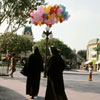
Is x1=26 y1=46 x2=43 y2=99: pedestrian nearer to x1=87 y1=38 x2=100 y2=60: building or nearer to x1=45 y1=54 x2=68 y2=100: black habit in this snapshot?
x1=45 y1=54 x2=68 y2=100: black habit

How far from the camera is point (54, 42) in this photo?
271 feet

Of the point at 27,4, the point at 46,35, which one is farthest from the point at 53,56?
the point at 46,35

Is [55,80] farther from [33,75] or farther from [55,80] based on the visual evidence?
[33,75]

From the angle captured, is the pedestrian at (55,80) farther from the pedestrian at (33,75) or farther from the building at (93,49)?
the building at (93,49)

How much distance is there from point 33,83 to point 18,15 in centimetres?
1117

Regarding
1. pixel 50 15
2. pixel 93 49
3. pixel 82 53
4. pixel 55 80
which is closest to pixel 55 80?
pixel 55 80

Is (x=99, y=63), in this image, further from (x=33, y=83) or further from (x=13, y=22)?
(x=33, y=83)

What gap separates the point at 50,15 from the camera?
15.5 metres

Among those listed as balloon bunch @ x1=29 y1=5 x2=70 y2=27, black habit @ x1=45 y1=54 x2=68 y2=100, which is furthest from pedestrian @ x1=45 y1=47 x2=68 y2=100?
balloon bunch @ x1=29 y1=5 x2=70 y2=27

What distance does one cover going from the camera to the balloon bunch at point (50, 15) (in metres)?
15.4


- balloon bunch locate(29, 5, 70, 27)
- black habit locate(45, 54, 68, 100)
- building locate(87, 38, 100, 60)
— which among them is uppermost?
building locate(87, 38, 100, 60)

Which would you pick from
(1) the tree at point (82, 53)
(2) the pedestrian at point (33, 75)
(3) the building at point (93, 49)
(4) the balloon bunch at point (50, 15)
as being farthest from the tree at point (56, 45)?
(2) the pedestrian at point (33, 75)

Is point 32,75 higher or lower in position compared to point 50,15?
lower

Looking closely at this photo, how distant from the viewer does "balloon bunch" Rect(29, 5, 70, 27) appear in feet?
50.4
